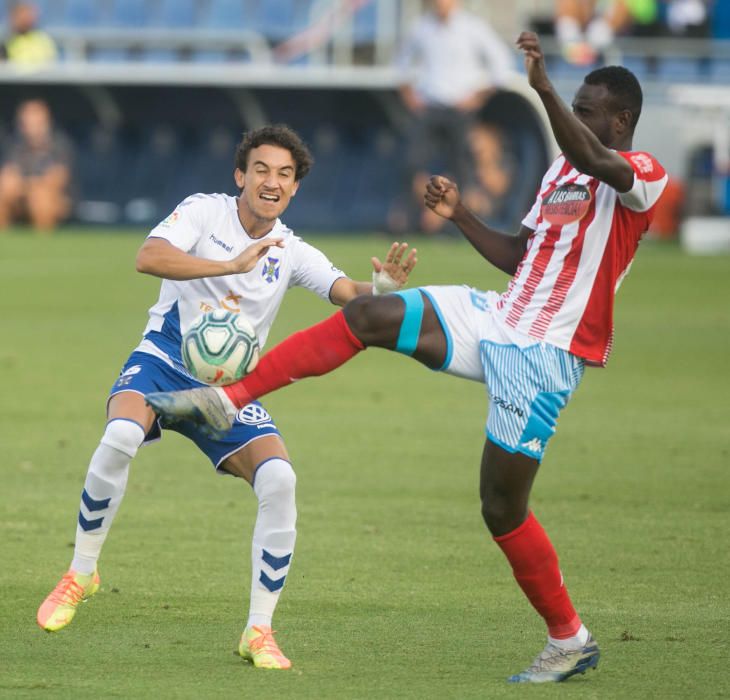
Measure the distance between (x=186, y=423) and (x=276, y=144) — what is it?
1086mm

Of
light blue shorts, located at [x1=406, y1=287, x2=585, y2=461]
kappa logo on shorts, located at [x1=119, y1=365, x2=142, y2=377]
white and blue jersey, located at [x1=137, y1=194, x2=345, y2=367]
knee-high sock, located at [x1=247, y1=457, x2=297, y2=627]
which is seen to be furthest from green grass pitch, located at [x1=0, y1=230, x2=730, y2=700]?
white and blue jersey, located at [x1=137, y1=194, x2=345, y2=367]

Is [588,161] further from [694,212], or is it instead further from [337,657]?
[694,212]

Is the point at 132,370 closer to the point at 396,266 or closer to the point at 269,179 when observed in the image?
the point at 269,179

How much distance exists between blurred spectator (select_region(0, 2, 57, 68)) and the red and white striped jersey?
2517 centimetres

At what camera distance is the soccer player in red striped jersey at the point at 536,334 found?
220 inches

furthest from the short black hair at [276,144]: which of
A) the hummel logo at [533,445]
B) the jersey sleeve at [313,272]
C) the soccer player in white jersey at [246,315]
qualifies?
the hummel logo at [533,445]

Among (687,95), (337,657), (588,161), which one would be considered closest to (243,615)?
(337,657)

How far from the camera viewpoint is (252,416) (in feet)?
20.7

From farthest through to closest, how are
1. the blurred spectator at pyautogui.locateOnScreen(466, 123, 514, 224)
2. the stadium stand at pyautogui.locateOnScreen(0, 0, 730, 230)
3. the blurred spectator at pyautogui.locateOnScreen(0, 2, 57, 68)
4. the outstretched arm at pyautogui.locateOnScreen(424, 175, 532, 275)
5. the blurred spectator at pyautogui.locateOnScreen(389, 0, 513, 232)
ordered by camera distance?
the stadium stand at pyautogui.locateOnScreen(0, 0, 730, 230)
the blurred spectator at pyautogui.locateOnScreen(0, 2, 57, 68)
the blurred spectator at pyautogui.locateOnScreen(466, 123, 514, 224)
the blurred spectator at pyautogui.locateOnScreen(389, 0, 513, 232)
the outstretched arm at pyautogui.locateOnScreen(424, 175, 532, 275)

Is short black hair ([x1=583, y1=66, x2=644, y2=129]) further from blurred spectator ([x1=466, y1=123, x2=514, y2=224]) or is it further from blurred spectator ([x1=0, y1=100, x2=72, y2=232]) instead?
blurred spectator ([x1=0, y1=100, x2=72, y2=232])

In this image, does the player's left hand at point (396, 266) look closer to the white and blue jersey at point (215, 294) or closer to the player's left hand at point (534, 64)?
the white and blue jersey at point (215, 294)

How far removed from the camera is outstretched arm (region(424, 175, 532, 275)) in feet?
20.4

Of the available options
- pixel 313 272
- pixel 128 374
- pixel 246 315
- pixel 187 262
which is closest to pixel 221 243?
pixel 246 315

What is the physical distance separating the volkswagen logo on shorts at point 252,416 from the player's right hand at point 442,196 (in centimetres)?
100
